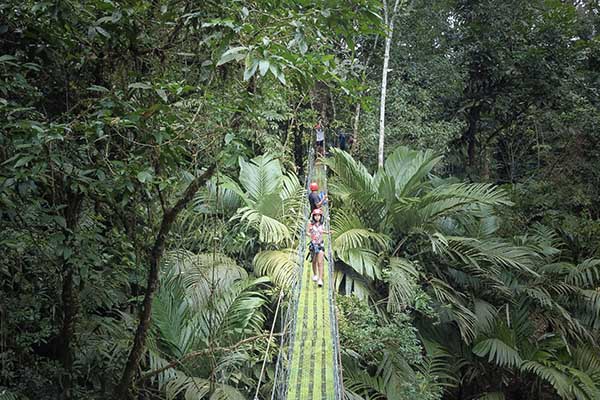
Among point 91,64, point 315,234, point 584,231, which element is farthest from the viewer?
point 584,231

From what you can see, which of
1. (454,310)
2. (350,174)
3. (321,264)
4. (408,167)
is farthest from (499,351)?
(350,174)

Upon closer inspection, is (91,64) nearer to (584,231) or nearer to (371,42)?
(584,231)

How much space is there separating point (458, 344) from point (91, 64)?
4.42 m

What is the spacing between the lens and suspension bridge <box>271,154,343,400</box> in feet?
10.3

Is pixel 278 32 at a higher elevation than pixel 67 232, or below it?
higher

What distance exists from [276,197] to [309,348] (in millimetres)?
1753

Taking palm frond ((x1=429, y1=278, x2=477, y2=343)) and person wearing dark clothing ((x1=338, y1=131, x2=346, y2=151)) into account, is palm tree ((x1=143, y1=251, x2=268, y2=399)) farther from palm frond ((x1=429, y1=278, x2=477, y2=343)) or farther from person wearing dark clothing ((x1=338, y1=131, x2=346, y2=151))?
person wearing dark clothing ((x1=338, y1=131, x2=346, y2=151))

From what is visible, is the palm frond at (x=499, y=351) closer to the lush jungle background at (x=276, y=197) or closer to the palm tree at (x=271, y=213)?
the lush jungle background at (x=276, y=197)

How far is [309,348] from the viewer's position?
12.4ft

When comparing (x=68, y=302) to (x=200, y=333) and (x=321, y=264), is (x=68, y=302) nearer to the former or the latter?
(x=200, y=333)

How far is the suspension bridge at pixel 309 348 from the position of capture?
10.3ft

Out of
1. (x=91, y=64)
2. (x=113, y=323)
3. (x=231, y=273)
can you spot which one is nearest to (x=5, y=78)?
(x=91, y=64)

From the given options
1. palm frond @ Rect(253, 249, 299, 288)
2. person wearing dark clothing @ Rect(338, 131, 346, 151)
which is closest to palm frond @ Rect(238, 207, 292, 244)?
palm frond @ Rect(253, 249, 299, 288)

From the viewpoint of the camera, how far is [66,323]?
84.1 inches
